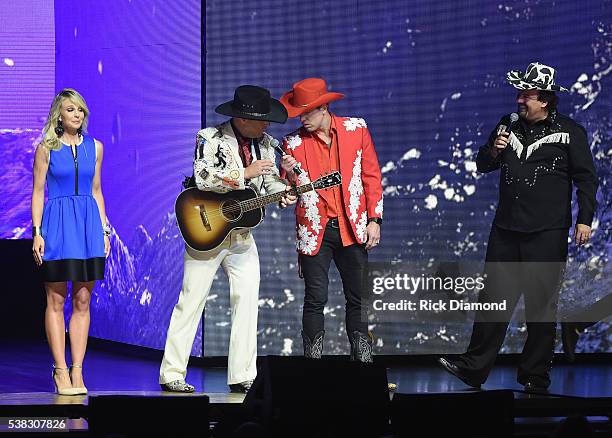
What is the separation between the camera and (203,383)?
665 centimetres

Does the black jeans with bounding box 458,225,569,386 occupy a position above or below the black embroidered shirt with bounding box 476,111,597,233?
below

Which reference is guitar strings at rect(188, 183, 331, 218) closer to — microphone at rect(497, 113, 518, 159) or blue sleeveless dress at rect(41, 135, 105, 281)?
blue sleeveless dress at rect(41, 135, 105, 281)

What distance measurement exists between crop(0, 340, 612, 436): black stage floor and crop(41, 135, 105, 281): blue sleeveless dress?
0.67m

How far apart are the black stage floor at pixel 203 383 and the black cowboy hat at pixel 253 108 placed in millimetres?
1428

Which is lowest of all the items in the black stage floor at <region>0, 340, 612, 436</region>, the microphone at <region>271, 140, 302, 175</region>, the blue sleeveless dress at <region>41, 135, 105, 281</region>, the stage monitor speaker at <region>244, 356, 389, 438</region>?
the black stage floor at <region>0, 340, 612, 436</region>

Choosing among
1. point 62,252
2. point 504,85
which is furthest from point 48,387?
point 504,85

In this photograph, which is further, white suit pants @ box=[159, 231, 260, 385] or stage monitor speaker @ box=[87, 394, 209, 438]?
white suit pants @ box=[159, 231, 260, 385]

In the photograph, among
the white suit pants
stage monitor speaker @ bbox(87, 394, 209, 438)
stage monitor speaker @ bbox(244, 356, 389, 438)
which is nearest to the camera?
stage monitor speaker @ bbox(87, 394, 209, 438)

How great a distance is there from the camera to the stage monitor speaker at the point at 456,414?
4.09m

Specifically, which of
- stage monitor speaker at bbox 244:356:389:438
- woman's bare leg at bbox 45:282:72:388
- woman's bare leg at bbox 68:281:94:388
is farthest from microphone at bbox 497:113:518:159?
woman's bare leg at bbox 45:282:72:388

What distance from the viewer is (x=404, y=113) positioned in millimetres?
7512

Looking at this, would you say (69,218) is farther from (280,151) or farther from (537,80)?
(537,80)

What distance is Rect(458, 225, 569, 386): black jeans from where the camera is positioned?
6.04 metres

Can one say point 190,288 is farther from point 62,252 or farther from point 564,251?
point 564,251
